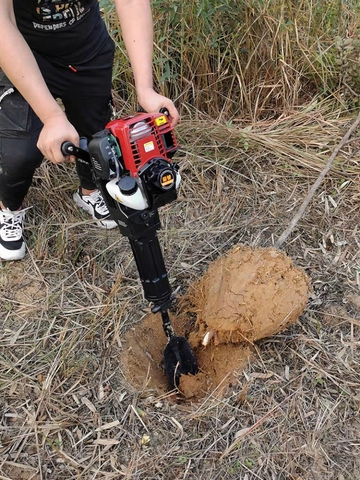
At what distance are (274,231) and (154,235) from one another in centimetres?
81

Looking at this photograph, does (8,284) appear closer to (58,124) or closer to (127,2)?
(58,124)

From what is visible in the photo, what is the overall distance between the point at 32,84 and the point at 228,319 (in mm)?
879

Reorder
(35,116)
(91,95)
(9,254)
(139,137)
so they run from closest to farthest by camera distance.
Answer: (139,137) < (35,116) < (91,95) < (9,254)

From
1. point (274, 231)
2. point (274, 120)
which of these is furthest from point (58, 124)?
point (274, 120)

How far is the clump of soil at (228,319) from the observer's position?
1519 mm

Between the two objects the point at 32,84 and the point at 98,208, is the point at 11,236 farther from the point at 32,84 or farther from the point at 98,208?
the point at 32,84

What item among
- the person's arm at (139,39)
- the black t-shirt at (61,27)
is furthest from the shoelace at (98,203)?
the person's arm at (139,39)

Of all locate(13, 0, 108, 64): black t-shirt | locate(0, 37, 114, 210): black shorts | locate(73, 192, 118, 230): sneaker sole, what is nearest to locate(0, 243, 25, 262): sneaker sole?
locate(0, 37, 114, 210): black shorts

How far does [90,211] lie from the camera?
6.84 feet

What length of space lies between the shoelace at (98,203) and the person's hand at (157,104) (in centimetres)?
70

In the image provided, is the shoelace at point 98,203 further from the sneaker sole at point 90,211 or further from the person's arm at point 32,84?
the person's arm at point 32,84

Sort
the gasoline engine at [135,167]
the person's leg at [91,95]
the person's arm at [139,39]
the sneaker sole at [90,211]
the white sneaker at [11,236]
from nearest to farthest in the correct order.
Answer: the gasoline engine at [135,167] < the person's arm at [139,39] < the person's leg at [91,95] < the white sneaker at [11,236] < the sneaker sole at [90,211]

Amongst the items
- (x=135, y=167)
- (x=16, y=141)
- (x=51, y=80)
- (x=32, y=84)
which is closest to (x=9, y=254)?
(x=16, y=141)

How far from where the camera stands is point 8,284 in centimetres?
186
